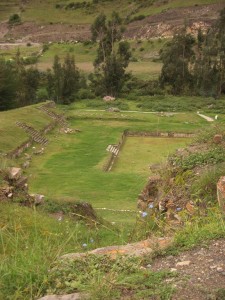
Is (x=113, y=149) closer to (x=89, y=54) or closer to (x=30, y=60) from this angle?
(x=30, y=60)

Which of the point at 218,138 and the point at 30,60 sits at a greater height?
the point at 218,138

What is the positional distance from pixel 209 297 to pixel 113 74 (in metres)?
47.1

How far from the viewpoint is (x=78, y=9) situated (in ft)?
298

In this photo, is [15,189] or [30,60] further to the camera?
[30,60]

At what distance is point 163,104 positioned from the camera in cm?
4453

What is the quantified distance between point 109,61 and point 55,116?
1281cm

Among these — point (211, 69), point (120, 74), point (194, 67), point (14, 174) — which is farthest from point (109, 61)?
point (14, 174)

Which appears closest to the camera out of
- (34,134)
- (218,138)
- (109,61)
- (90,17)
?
(218,138)

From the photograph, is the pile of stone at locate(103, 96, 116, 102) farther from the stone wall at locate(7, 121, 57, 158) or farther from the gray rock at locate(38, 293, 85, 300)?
the gray rock at locate(38, 293, 85, 300)

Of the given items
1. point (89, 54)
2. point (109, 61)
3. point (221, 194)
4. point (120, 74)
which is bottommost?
point (120, 74)

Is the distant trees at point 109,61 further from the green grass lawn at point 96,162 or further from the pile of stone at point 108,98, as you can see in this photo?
the green grass lawn at point 96,162

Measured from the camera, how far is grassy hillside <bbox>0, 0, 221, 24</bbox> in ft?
274

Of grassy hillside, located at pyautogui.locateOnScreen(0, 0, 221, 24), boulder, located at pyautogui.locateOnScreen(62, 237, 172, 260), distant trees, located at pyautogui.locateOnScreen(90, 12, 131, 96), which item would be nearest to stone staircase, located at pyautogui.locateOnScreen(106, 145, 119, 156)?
distant trees, located at pyautogui.locateOnScreen(90, 12, 131, 96)

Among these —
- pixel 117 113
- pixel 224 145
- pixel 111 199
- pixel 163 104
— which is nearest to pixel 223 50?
pixel 163 104
